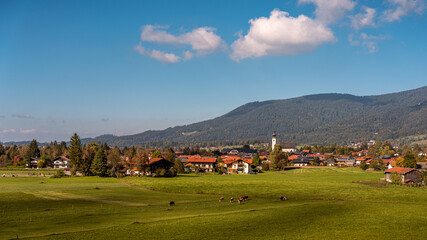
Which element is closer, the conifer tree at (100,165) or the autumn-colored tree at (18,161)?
the conifer tree at (100,165)

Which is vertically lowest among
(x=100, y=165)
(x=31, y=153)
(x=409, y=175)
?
(x=409, y=175)

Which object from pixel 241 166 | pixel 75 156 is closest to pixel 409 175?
pixel 241 166

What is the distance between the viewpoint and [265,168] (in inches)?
6412

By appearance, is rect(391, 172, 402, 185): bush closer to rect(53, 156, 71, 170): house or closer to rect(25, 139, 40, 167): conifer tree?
rect(53, 156, 71, 170): house

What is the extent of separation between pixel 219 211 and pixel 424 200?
38908mm

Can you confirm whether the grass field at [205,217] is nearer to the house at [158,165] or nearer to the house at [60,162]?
the house at [158,165]

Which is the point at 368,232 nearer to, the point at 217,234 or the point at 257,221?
the point at 257,221

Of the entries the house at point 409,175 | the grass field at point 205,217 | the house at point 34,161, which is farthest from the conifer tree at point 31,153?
the house at point 409,175

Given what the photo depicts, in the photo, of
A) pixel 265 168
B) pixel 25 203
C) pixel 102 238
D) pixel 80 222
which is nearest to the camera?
pixel 102 238

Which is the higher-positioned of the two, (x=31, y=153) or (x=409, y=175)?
(x=31, y=153)

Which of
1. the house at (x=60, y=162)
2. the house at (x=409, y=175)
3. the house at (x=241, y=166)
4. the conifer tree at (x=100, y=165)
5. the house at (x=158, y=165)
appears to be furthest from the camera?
the house at (x=60, y=162)

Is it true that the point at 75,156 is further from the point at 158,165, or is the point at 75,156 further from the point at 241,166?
the point at 241,166

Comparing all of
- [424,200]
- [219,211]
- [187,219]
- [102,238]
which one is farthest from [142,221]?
[424,200]

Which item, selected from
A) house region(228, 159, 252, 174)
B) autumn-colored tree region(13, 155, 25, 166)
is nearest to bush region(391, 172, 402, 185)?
house region(228, 159, 252, 174)
